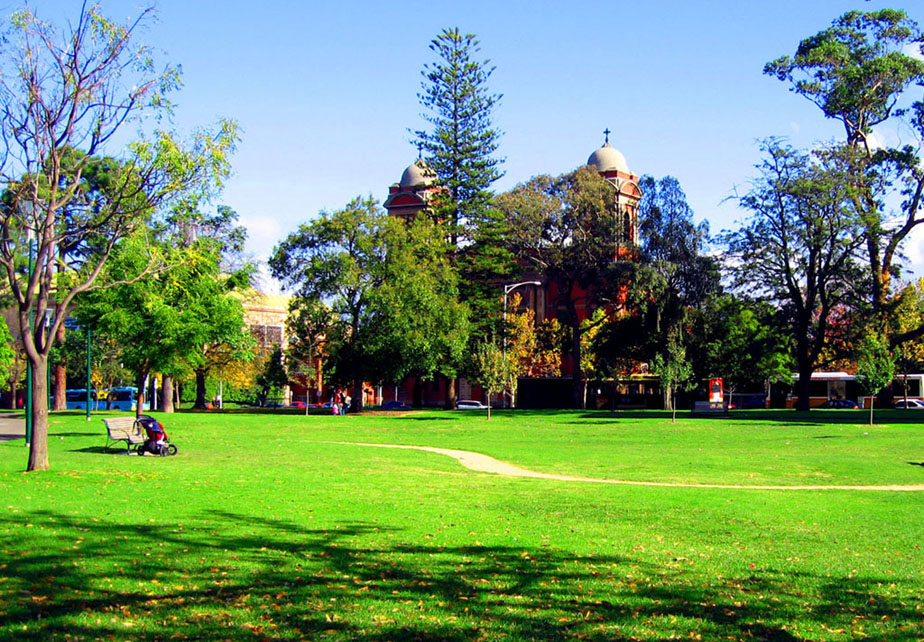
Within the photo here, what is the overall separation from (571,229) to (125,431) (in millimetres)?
42473

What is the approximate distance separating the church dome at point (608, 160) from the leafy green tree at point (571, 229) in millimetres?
16876

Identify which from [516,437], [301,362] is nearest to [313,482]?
[516,437]

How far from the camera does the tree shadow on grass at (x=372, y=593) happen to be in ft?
22.8

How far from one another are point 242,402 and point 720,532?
286ft

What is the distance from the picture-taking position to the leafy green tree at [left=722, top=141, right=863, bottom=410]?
50531 millimetres

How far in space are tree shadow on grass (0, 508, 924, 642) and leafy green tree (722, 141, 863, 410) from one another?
45249mm

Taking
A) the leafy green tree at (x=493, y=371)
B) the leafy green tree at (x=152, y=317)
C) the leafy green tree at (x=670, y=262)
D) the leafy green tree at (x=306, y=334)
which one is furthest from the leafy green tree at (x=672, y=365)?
the leafy green tree at (x=152, y=317)

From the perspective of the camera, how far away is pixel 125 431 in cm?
2436

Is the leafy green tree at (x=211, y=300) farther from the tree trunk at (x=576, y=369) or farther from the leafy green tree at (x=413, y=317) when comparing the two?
the tree trunk at (x=576, y=369)

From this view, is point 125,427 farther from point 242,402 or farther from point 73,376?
point 242,402

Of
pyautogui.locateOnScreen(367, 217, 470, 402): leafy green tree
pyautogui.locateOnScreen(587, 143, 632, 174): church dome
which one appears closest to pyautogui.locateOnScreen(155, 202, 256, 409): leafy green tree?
Answer: pyautogui.locateOnScreen(367, 217, 470, 402): leafy green tree

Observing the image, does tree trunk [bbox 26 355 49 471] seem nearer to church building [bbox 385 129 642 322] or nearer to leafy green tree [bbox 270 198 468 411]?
leafy green tree [bbox 270 198 468 411]

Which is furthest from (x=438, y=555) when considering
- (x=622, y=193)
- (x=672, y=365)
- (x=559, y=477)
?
(x=622, y=193)

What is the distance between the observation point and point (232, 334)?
46.7 m
